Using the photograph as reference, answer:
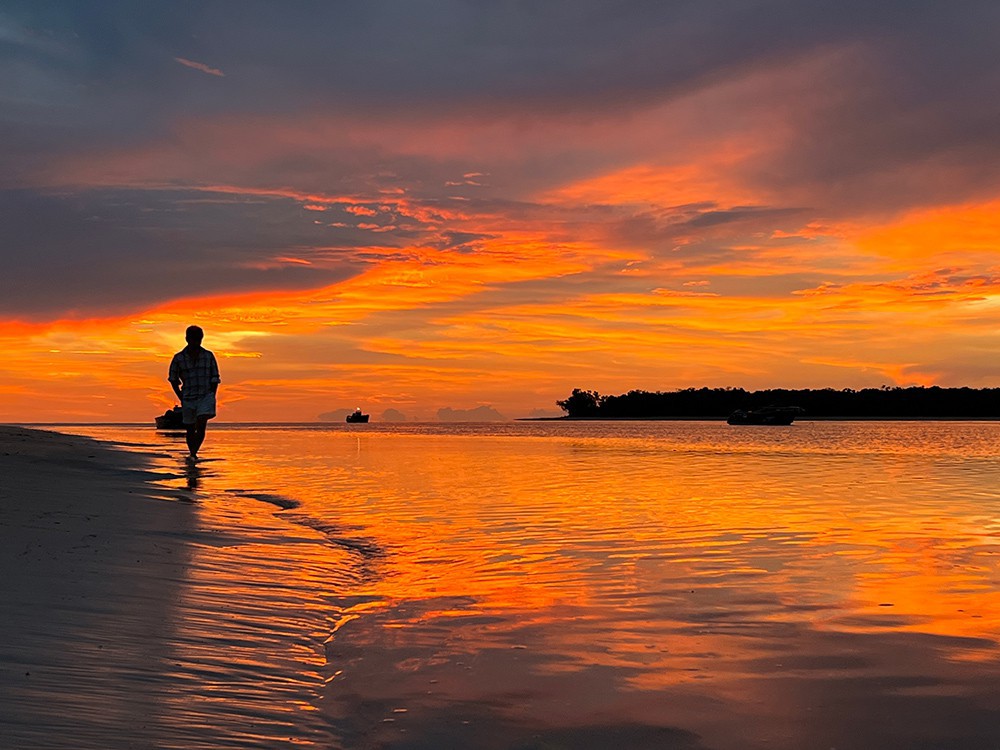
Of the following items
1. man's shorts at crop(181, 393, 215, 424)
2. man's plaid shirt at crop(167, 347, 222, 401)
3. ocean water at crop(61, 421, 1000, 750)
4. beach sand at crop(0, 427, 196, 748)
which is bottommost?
ocean water at crop(61, 421, 1000, 750)

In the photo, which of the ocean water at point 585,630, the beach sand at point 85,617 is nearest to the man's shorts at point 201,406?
the ocean water at point 585,630

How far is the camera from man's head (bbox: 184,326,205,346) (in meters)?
20.6

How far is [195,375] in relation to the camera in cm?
2106

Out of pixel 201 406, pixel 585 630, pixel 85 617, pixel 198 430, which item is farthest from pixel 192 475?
pixel 585 630

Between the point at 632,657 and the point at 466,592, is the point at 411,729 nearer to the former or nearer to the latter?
the point at 632,657

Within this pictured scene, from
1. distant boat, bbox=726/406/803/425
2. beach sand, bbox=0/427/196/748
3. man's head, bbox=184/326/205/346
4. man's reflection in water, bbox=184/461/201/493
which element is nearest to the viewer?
beach sand, bbox=0/427/196/748

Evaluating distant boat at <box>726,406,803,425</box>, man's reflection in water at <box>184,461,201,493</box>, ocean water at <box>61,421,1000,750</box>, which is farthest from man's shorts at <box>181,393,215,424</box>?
distant boat at <box>726,406,803,425</box>

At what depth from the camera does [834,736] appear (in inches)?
181

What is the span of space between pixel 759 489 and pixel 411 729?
672 inches

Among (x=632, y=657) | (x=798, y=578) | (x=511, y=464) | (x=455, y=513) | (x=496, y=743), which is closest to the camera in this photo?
(x=496, y=743)

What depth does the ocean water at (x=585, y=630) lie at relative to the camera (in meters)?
4.78

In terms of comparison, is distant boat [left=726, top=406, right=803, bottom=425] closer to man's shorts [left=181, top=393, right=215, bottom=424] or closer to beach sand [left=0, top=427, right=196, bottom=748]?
man's shorts [left=181, top=393, right=215, bottom=424]

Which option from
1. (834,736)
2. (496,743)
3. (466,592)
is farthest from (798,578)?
(496,743)

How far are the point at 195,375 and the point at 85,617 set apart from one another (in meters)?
15.7
